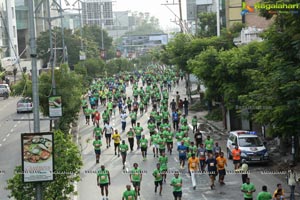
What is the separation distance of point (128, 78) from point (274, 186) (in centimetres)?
5844

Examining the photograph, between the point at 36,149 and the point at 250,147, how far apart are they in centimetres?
1447

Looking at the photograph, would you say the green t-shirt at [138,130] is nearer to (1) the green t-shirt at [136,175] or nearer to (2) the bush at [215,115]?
(1) the green t-shirt at [136,175]

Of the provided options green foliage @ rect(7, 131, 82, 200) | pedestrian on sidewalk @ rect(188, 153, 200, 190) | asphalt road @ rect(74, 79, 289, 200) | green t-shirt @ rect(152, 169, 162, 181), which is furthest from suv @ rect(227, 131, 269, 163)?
green foliage @ rect(7, 131, 82, 200)

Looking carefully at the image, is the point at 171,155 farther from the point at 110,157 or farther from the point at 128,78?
the point at 128,78

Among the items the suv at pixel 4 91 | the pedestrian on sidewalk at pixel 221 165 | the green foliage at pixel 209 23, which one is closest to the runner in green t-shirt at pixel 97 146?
the pedestrian on sidewalk at pixel 221 165

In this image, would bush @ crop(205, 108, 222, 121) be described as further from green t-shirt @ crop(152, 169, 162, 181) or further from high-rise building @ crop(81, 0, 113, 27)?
high-rise building @ crop(81, 0, 113, 27)

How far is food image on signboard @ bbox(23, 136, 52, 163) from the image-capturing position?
14.5m

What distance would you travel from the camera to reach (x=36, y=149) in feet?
47.9

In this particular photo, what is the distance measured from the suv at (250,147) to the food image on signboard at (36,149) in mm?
13926

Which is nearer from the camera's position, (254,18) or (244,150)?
(244,150)

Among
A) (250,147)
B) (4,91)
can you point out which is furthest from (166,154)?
(4,91)

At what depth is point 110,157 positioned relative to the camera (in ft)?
99.0

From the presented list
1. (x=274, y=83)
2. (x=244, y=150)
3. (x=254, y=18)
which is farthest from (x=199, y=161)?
(x=254, y=18)

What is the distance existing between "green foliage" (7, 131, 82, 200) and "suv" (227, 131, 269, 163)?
11512 mm
